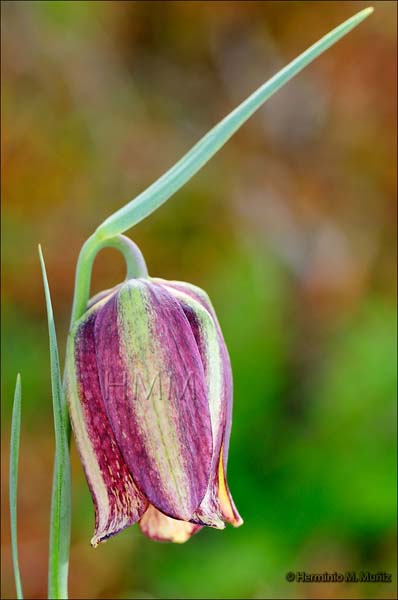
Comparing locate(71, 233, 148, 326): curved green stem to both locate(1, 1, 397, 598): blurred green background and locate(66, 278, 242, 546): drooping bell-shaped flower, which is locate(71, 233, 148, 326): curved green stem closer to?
locate(66, 278, 242, 546): drooping bell-shaped flower

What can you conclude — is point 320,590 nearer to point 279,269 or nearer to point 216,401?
point 279,269

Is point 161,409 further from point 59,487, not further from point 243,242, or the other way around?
point 243,242

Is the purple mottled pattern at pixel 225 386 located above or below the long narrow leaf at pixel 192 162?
below

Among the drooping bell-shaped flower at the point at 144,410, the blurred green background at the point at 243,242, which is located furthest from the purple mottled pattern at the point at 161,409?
the blurred green background at the point at 243,242

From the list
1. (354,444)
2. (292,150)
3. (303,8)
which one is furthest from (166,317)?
(303,8)

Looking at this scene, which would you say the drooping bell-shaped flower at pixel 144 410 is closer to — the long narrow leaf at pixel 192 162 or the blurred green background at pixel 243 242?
the long narrow leaf at pixel 192 162

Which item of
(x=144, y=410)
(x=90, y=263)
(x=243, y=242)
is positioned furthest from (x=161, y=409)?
(x=243, y=242)

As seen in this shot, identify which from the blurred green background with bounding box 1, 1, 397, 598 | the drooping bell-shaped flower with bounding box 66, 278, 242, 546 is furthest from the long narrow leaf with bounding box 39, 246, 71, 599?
the blurred green background with bounding box 1, 1, 397, 598
